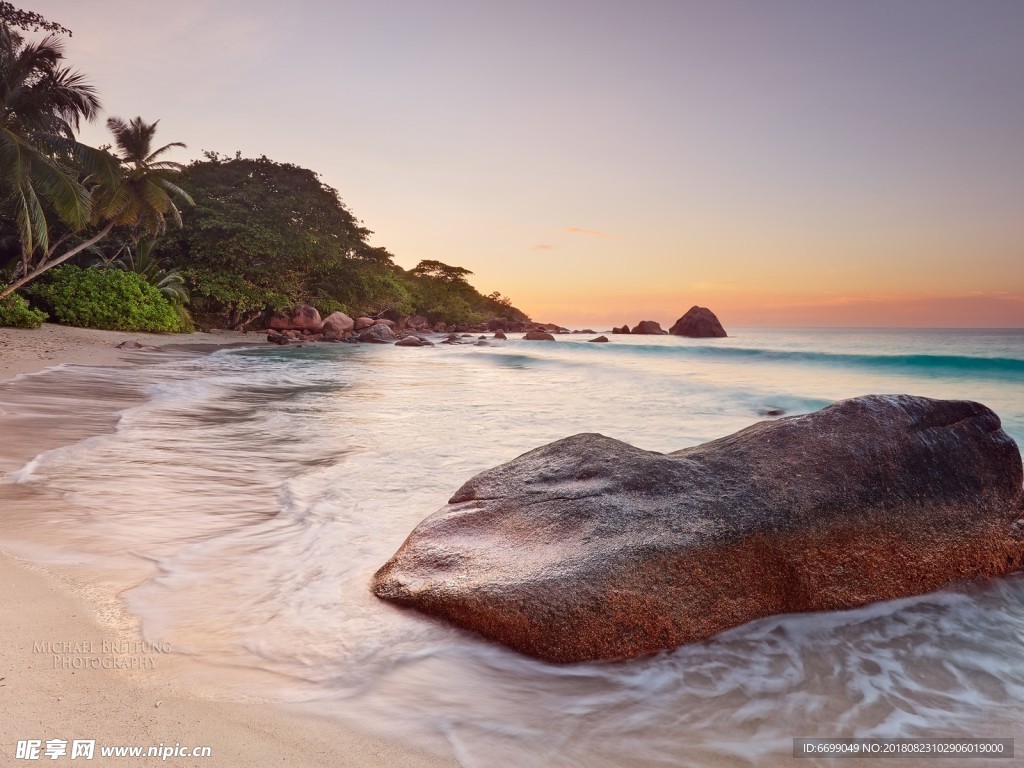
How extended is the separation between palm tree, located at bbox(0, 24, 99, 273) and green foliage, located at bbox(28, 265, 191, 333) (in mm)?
3380

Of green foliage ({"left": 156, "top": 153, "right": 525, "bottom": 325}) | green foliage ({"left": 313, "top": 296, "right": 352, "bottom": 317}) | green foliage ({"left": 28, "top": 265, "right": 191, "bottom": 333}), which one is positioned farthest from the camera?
green foliage ({"left": 313, "top": 296, "right": 352, "bottom": 317})

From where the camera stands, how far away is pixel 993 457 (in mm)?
3951

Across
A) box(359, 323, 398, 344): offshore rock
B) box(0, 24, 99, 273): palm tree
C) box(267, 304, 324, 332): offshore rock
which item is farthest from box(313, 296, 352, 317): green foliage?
box(0, 24, 99, 273): palm tree

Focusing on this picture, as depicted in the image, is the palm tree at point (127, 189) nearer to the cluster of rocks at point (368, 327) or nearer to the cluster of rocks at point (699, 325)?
the cluster of rocks at point (368, 327)

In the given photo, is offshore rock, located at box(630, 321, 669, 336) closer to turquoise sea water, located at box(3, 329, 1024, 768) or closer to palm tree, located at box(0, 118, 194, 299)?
palm tree, located at box(0, 118, 194, 299)

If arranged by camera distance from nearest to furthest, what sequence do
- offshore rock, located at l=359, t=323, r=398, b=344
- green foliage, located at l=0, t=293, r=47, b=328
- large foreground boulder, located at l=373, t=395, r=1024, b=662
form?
1. large foreground boulder, located at l=373, t=395, r=1024, b=662
2. green foliage, located at l=0, t=293, r=47, b=328
3. offshore rock, located at l=359, t=323, r=398, b=344

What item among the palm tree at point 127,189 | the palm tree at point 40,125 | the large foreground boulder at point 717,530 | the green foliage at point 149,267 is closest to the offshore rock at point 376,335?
the green foliage at point 149,267

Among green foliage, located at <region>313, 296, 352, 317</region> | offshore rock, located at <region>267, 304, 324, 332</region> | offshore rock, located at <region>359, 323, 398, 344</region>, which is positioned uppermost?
green foliage, located at <region>313, 296, 352, 317</region>

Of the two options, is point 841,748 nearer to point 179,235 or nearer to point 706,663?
point 706,663

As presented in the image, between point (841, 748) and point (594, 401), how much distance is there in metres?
12.4

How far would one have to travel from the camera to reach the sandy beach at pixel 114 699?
2.01 metres

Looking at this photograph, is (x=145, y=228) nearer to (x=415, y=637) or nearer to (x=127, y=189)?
(x=127, y=189)

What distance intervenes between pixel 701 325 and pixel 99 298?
4940 cm

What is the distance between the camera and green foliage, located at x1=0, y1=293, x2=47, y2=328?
19234 millimetres
